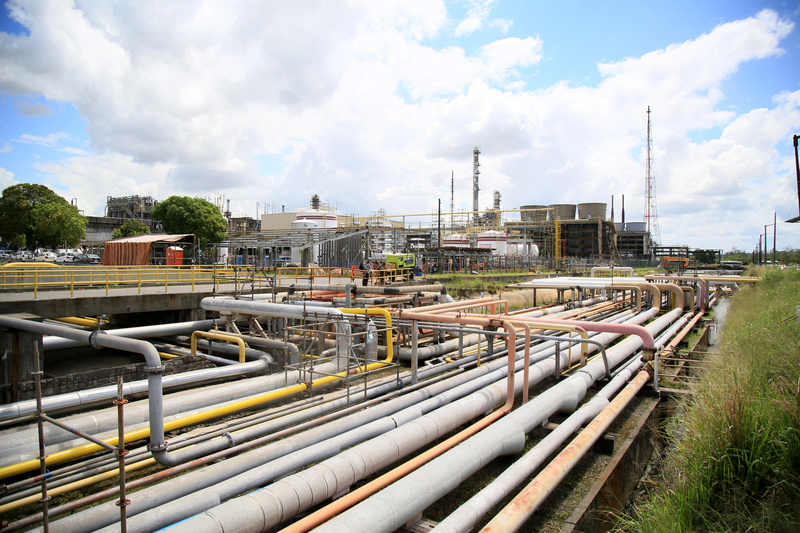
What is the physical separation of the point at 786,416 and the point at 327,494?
4407 millimetres

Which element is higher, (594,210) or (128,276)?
(594,210)

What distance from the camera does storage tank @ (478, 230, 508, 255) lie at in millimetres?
62375

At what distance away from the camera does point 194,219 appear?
1940 inches

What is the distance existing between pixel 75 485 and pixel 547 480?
199 inches

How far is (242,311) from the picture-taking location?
42.4ft

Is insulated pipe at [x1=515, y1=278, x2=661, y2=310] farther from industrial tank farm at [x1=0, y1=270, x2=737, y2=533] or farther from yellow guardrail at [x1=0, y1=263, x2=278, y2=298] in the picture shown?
yellow guardrail at [x1=0, y1=263, x2=278, y2=298]

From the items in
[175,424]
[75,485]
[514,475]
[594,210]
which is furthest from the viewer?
[594,210]

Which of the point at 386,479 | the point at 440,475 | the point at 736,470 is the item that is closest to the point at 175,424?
the point at 386,479

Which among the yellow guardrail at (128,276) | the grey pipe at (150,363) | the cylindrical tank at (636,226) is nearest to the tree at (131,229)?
the yellow guardrail at (128,276)

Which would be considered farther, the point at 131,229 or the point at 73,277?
the point at 131,229

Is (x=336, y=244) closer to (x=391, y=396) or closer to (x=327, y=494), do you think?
(x=391, y=396)

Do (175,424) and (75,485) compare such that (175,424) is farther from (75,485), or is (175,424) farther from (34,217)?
(34,217)

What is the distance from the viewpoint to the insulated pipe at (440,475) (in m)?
3.79

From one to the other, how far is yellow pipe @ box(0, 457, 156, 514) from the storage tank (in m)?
57.6
